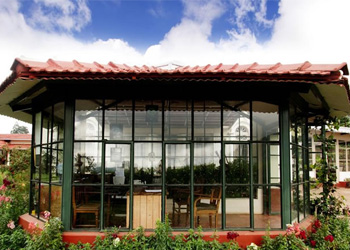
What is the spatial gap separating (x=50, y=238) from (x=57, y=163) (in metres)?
1.42

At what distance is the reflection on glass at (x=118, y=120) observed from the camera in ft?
19.0

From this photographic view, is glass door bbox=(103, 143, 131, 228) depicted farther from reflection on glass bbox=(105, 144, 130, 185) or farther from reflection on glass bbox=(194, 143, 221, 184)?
reflection on glass bbox=(194, 143, 221, 184)

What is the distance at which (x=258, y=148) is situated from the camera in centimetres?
655

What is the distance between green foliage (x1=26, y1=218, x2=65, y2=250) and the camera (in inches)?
196

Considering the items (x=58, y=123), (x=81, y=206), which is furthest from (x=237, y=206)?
(x=58, y=123)

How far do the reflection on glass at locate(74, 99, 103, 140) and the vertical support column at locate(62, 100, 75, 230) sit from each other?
124 millimetres

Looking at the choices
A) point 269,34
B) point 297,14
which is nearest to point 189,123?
point 297,14

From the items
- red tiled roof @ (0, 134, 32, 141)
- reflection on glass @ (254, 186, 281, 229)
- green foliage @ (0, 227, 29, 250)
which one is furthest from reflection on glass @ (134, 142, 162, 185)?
red tiled roof @ (0, 134, 32, 141)

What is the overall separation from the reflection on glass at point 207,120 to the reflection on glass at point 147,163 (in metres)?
0.85

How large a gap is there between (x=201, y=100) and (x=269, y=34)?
12368mm

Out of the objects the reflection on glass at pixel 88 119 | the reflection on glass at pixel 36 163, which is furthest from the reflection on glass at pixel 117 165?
the reflection on glass at pixel 36 163

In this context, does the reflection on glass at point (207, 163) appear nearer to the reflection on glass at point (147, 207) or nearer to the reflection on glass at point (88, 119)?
the reflection on glass at point (147, 207)

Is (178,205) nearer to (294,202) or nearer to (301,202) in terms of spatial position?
(294,202)

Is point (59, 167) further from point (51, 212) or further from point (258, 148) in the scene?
point (258, 148)
